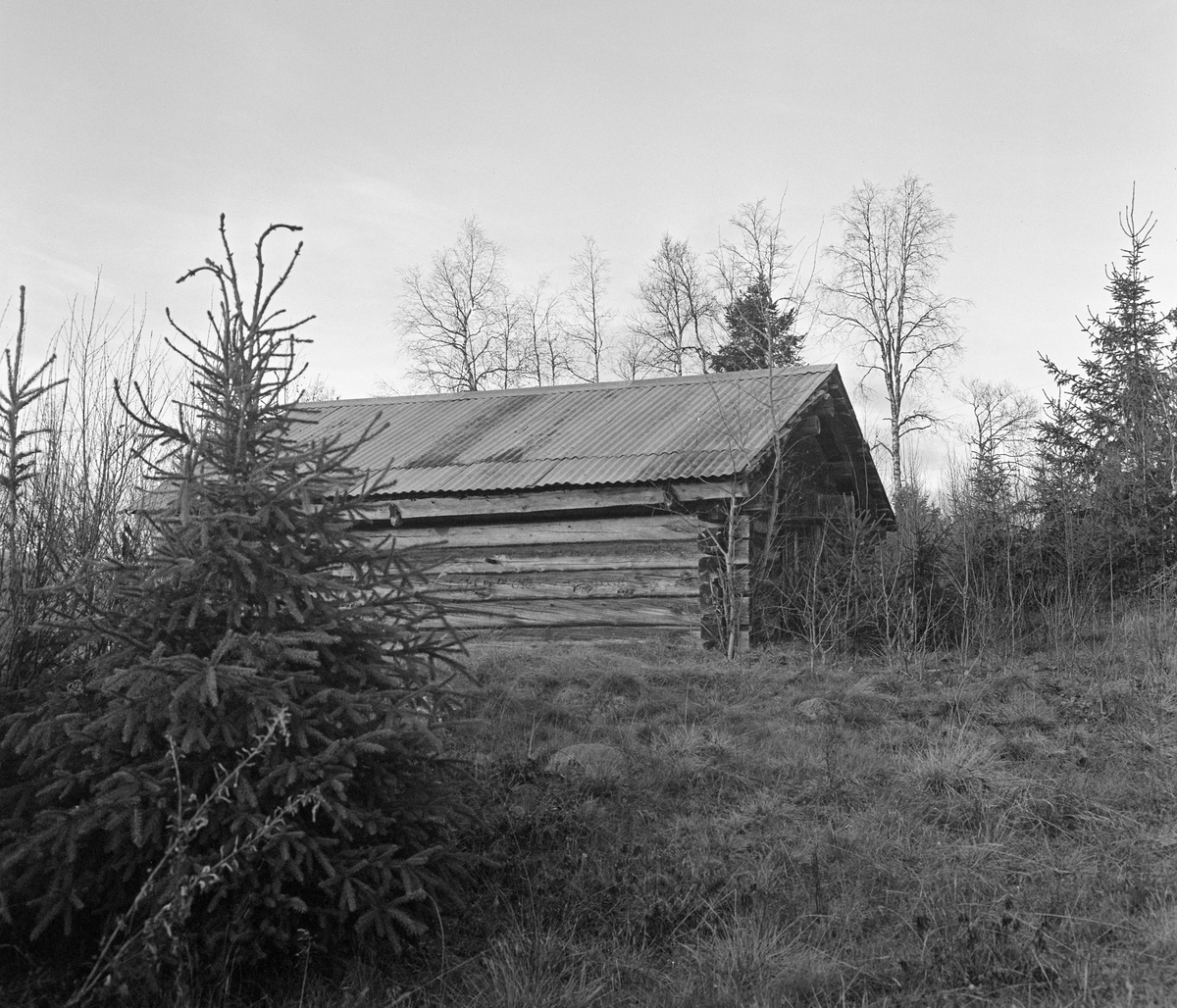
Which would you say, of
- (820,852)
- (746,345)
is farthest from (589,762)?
(746,345)

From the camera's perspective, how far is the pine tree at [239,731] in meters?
3.74

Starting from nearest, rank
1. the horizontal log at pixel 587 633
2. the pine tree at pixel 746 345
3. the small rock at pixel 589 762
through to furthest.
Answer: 1. the small rock at pixel 589 762
2. the horizontal log at pixel 587 633
3. the pine tree at pixel 746 345

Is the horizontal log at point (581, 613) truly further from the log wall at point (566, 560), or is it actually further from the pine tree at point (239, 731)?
the pine tree at point (239, 731)

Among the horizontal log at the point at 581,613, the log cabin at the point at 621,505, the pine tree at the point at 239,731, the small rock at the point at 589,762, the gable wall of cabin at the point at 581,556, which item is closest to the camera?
the pine tree at the point at 239,731

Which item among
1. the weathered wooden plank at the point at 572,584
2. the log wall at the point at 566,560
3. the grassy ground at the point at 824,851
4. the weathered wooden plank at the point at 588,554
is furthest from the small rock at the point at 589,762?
the weathered wooden plank at the point at 588,554

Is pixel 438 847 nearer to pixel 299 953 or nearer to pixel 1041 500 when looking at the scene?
pixel 299 953

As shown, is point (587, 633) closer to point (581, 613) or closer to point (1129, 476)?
point (581, 613)

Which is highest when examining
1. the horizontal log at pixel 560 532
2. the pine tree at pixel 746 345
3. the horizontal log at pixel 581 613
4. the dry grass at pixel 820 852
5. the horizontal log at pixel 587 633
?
the pine tree at pixel 746 345

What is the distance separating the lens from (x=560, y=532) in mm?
12344

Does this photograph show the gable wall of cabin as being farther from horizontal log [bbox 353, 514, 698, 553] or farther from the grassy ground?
the grassy ground

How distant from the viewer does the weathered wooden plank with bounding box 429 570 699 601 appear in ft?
38.7

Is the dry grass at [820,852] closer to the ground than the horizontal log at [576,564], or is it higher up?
closer to the ground

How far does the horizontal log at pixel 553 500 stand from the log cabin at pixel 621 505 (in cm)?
2

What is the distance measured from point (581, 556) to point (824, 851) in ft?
23.9
